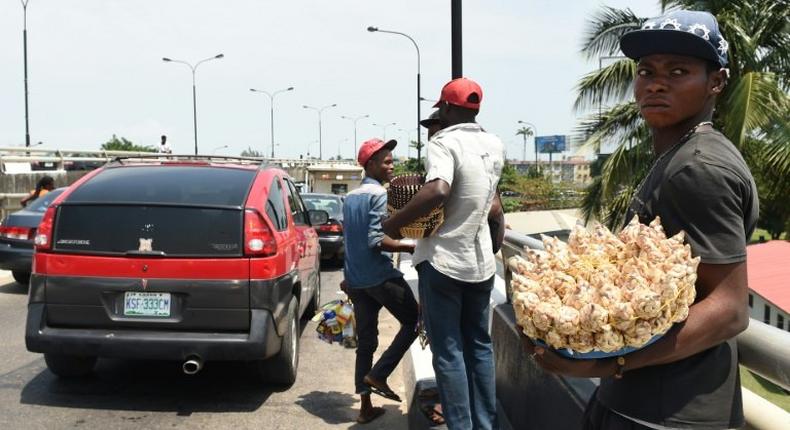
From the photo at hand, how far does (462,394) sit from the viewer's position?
134 inches

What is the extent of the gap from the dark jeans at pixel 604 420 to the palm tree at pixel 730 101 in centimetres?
1369

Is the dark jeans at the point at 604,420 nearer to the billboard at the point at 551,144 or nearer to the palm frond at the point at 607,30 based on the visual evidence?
the palm frond at the point at 607,30

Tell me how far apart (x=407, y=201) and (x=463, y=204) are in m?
0.27

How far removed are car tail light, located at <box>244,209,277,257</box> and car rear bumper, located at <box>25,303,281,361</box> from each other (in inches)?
16.6

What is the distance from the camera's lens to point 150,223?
4.91 metres

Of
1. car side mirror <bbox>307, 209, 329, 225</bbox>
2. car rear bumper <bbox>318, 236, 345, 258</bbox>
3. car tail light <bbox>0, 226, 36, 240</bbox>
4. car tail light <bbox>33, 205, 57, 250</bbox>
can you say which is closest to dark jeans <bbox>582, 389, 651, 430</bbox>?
car tail light <bbox>33, 205, 57, 250</bbox>

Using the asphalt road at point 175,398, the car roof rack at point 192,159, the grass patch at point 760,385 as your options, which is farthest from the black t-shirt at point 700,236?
the car roof rack at point 192,159

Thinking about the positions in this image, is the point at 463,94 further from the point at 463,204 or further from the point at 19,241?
the point at 19,241

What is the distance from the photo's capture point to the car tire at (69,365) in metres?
5.42

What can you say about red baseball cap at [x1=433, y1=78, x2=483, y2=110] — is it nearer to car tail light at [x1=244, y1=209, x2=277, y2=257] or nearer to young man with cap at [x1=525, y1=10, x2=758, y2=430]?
young man with cap at [x1=525, y1=10, x2=758, y2=430]

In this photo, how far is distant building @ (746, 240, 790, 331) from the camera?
1397cm

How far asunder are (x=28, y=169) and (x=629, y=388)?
21440 millimetres

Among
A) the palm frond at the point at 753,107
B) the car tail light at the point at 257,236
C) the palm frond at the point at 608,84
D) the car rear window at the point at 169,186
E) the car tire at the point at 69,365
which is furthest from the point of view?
the palm frond at the point at 608,84

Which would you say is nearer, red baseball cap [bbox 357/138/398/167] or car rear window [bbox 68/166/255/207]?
red baseball cap [bbox 357/138/398/167]
